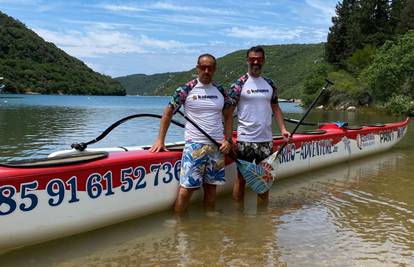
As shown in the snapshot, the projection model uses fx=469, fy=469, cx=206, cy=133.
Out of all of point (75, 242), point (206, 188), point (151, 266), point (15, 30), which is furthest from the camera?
point (15, 30)

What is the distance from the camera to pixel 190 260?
4.25m

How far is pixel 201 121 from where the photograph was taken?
5.17 meters

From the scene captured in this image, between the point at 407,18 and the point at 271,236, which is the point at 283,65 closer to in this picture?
the point at 407,18

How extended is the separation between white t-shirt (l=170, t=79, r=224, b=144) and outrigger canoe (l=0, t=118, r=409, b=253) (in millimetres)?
624

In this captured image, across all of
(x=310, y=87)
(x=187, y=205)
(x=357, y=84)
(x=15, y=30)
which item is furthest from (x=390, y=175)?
(x=15, y=30)

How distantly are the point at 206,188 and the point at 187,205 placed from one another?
0.31 meters

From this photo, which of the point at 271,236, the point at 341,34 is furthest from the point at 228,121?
the point at 341,34

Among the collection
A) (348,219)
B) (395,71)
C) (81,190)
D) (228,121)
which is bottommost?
(348,219)

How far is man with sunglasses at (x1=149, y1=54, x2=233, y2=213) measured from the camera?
5.09 metres

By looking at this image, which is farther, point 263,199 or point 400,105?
point 400,105

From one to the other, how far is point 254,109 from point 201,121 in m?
0.76

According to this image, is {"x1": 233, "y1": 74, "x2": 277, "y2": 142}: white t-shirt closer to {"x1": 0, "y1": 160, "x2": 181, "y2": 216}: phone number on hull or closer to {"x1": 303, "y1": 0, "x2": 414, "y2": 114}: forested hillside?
{"x1": 0, "y1": 160, "x2": 181, "y2": 216}: phone number on hull

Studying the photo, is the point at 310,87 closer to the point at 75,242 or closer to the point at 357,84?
the point at 357,84

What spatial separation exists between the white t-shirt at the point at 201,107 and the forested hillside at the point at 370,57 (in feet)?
105
